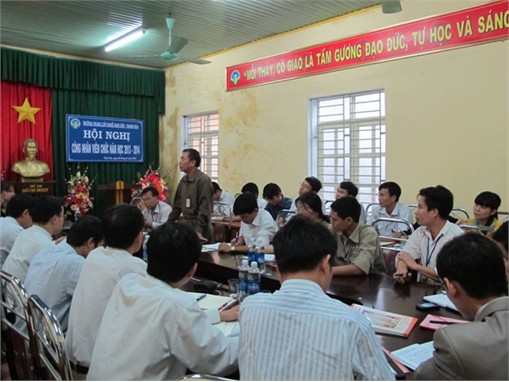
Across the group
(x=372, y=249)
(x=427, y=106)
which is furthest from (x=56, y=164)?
(x=372, y=249)

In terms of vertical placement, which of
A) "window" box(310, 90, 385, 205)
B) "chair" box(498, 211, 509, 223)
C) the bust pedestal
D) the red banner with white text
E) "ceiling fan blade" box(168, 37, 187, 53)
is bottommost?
"chair" box(498, 211, 509, 223)

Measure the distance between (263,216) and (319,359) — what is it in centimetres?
246

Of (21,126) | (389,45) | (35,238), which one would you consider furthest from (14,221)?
(21,126)

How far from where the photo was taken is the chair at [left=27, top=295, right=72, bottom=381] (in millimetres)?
1372

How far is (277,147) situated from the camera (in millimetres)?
6477

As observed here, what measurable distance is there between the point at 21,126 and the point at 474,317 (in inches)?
287

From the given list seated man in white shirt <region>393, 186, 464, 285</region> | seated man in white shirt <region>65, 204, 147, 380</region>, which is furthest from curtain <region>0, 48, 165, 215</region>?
seated man in white shirt <region>393, 186, 464, 285</region>

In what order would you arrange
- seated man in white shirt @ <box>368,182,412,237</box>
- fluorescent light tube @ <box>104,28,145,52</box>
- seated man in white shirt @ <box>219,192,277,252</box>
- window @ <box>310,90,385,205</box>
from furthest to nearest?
1. fluorescent light tube @ <box>104,28,145,52</box>
2. window @ <box>310,90,385,205</box>
3. seated man in white shirt @ <box>368,182,412,237</box>
4. seated man in white shirt @ <box>219,192,277,252</box>

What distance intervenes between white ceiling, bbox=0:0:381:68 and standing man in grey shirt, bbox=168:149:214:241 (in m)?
2.22

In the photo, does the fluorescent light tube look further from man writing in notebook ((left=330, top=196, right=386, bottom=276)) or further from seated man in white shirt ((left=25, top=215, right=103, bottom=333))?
seated man in white shirt ((left=25, top=215, right=103, bottom=333))

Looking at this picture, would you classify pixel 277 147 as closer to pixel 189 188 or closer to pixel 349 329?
pixel 189 188

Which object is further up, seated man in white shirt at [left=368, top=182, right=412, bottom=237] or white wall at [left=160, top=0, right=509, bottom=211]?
white wall at [left=160, top=0, right=509, bottom=211]

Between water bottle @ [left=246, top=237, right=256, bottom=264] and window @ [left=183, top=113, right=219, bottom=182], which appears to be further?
window @ [left=183, top=113, right=219, bottom=182]

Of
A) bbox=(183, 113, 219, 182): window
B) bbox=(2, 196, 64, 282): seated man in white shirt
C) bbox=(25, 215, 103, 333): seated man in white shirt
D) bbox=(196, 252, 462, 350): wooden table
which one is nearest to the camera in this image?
bbox=(196, 252, 462, 350): wooden table
